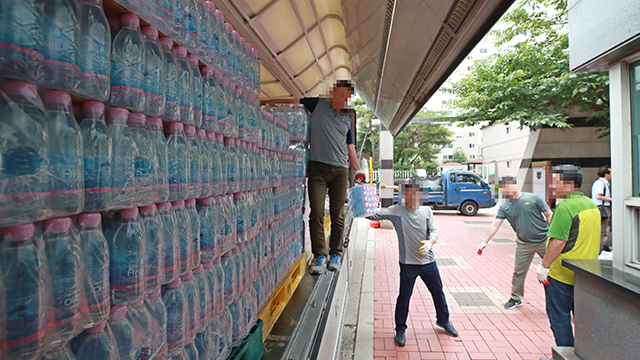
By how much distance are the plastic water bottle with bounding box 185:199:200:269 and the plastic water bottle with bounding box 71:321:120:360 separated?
463 mm

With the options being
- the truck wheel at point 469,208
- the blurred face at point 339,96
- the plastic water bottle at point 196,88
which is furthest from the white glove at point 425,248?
the truck wheel at point 469,208

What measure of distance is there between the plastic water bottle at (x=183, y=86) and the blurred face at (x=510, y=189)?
4593mm

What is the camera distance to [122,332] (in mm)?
1145

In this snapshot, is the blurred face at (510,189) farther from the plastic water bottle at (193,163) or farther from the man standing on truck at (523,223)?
the plastic water bottle at (193,163)

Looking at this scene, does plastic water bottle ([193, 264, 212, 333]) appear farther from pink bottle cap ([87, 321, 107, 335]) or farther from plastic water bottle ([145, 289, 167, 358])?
pink bottle cap ([87, 321, 107, 335])

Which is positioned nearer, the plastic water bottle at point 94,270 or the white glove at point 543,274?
the plastic water bottle at point 94,270

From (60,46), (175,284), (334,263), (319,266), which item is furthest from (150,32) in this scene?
(334,263)

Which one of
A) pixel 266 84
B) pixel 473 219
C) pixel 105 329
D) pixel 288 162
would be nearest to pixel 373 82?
pixel 266 84

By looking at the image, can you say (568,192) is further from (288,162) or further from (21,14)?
(21,14)

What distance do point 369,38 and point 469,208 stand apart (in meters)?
13.0

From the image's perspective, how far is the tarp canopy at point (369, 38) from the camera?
2.71m

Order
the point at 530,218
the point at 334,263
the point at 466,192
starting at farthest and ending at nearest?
the point at 466,192
the point at 530,218
the point at 334,263

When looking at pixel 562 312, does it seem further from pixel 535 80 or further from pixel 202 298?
pixel 535 80

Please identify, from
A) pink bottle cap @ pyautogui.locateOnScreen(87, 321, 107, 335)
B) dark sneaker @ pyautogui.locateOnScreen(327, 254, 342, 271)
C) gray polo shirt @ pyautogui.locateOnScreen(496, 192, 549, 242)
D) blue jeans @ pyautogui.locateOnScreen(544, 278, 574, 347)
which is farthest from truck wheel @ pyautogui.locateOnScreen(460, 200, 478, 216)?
pink bottle cap @ pyautogui.locateOnScreen(87, 321, 107, 335)
